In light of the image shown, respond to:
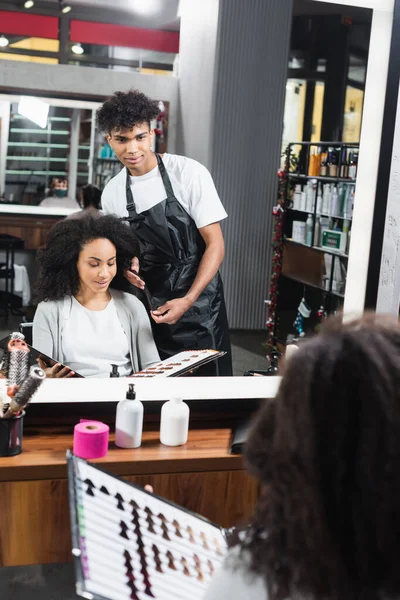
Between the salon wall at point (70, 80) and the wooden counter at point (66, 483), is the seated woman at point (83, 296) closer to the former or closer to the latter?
the wooden counter at point (66, 483)

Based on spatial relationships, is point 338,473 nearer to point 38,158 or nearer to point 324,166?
point 324,166

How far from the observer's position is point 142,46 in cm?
740

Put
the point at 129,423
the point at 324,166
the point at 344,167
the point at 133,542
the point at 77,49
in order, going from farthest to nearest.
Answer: the point at 77,49
the point at 324,166
the point at 344,167
the point at 129,423
the point at 133,542

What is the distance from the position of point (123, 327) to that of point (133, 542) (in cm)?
140

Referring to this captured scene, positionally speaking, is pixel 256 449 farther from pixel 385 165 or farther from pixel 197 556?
pixel 385 165

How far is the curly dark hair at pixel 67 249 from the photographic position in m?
2.52

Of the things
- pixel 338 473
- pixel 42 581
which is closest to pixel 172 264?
pixel 42 581

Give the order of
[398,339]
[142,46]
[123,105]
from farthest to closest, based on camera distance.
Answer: [142,46], [123,105], [398,339]

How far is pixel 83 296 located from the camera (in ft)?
8.44

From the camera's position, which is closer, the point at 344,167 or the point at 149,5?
the point at 149,5

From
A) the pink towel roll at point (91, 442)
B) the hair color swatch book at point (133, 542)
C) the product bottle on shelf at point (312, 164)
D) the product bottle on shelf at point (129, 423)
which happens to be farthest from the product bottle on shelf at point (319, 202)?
the hair color swatch book at point (133, 542)

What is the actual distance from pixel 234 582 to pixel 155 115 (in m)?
1.94

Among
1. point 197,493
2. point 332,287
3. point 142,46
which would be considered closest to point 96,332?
point 197,493

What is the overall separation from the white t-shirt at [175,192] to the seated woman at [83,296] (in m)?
0.11
